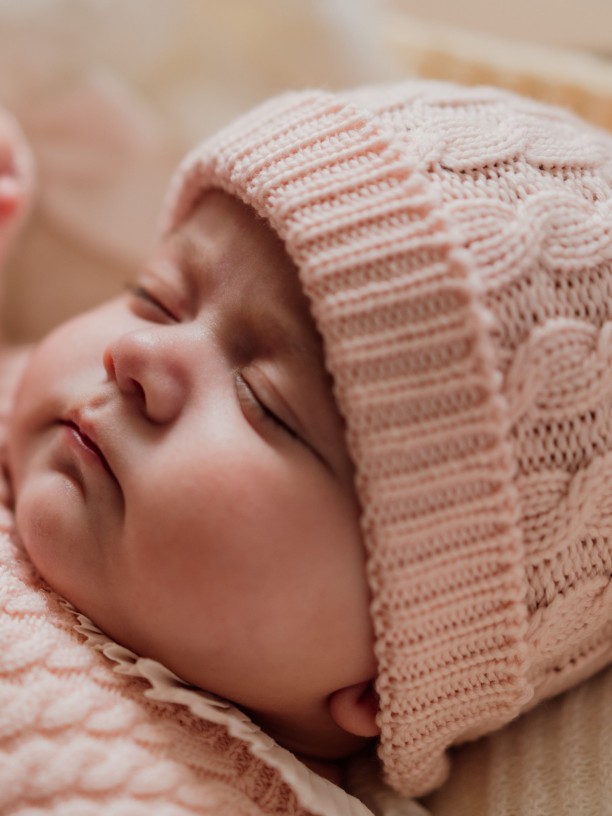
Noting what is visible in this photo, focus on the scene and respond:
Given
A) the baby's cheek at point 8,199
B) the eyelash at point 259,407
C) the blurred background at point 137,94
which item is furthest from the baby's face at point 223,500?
the blurred background at point 137,94

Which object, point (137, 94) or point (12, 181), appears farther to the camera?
point (137, 94)

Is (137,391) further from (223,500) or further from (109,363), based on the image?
(223,500)

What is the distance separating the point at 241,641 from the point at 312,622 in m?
0.08

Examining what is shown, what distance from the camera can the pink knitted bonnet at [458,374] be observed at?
0.90 meters

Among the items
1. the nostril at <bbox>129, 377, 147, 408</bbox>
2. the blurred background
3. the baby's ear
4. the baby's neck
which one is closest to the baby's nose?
the nostril at <bbox>129, 377, 147, 408</bbox>

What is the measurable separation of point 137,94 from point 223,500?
36.1 inches

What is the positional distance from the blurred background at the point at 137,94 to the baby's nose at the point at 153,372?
0.61 metres

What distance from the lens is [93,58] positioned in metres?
1.50

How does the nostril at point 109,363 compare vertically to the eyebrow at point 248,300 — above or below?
below

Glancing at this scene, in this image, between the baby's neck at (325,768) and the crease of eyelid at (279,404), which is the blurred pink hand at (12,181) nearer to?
the crease of eyelid at (279,404)

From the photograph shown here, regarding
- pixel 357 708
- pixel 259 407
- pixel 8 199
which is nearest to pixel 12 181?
pixel 8 199

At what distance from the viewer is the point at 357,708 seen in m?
1.02

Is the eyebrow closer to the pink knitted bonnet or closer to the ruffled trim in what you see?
the pink knitted bonnet

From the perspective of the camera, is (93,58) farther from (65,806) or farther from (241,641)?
(65,806)
